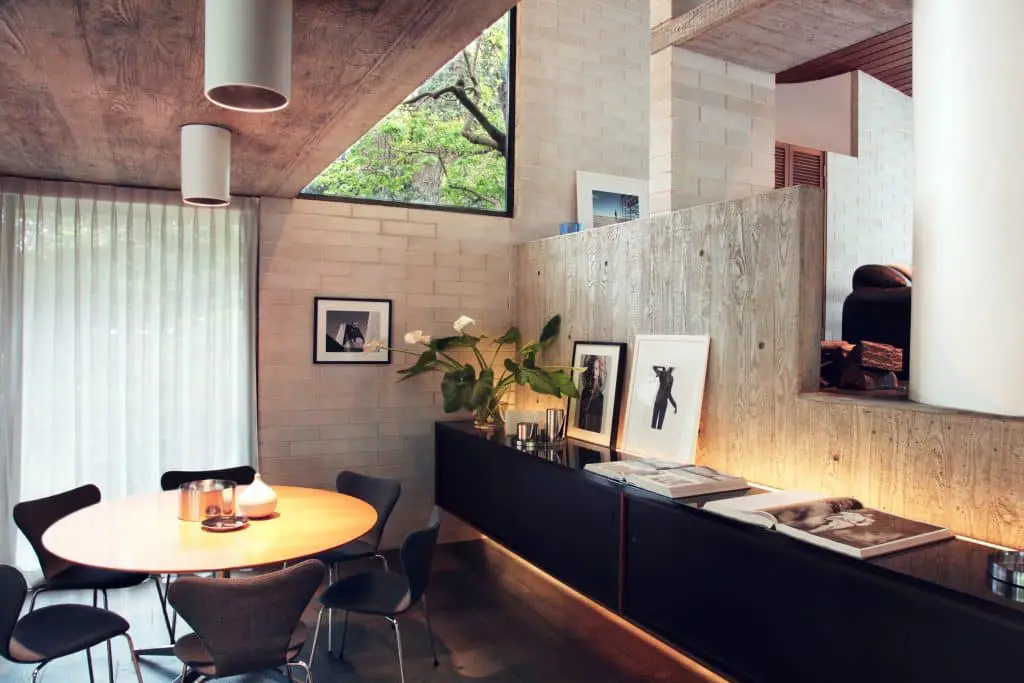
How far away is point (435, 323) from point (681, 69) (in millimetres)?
2551

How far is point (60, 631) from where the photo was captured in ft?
9.53

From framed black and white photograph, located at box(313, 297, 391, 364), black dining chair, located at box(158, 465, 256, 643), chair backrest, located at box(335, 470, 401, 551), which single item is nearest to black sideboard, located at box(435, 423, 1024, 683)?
chair backrest, located at box(335, 470, 401, 551)

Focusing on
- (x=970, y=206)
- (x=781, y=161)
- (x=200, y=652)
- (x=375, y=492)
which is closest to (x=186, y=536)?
(x=200, y=652)

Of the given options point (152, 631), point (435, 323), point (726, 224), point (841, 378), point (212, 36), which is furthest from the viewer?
point (435, 323)

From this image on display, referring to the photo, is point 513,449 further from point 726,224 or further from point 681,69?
point 681,69

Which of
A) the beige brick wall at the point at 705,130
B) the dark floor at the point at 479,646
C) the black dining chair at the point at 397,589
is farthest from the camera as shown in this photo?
the beige brick wall at the point at 705,130

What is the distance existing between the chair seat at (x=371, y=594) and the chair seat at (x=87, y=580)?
883 mm

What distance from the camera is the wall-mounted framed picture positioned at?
244 inches

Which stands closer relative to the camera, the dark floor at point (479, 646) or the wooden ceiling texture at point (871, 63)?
the dark floor at point (479, 646)

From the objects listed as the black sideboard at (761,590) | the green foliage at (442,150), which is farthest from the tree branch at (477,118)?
the black sideboard at (761,590)

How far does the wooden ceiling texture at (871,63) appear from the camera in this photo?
20.0 feet

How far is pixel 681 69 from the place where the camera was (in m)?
4.16

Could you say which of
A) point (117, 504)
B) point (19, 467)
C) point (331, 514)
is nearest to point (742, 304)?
point (331, 514)

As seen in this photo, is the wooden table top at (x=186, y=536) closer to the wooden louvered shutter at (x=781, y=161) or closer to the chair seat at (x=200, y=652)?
the chair seat at (x=200, y=652)
